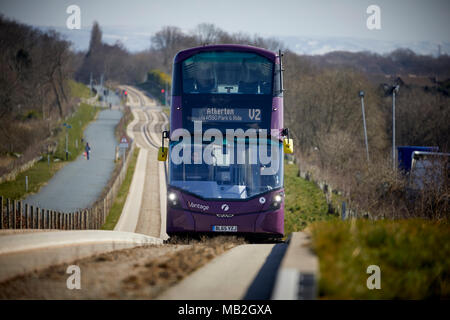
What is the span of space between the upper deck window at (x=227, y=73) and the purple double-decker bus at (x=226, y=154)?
3 centimetres

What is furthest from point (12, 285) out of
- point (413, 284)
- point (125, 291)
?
point (413, 284)

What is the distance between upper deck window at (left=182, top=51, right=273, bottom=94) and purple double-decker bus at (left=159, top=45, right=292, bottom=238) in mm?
26

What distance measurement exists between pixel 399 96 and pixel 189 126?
59.3 meters

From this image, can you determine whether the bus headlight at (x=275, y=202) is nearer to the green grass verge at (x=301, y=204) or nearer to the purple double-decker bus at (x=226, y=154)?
the purple double-decker bus at (x=226, y=154)

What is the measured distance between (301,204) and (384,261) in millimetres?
25294

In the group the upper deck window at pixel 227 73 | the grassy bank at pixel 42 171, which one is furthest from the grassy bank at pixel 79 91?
the upper deck window at pixel 227 73

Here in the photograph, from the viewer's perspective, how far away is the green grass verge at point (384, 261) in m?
5.14

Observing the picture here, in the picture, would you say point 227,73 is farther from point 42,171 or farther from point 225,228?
point 42,171

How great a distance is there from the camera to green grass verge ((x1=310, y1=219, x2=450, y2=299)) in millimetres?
5137

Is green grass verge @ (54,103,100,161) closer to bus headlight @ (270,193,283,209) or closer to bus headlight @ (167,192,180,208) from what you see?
bus headlight @ (167,192,180,208)

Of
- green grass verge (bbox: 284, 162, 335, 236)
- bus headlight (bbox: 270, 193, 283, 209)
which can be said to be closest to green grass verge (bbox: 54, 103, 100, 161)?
green grass verge (bbox: 284, 162, 335, 236)

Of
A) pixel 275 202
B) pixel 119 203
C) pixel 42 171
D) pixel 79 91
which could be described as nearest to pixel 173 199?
pixel 275 202

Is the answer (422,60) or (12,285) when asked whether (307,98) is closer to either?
(422,60)

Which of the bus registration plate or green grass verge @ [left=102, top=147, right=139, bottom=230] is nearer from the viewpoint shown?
the bus registration plate
